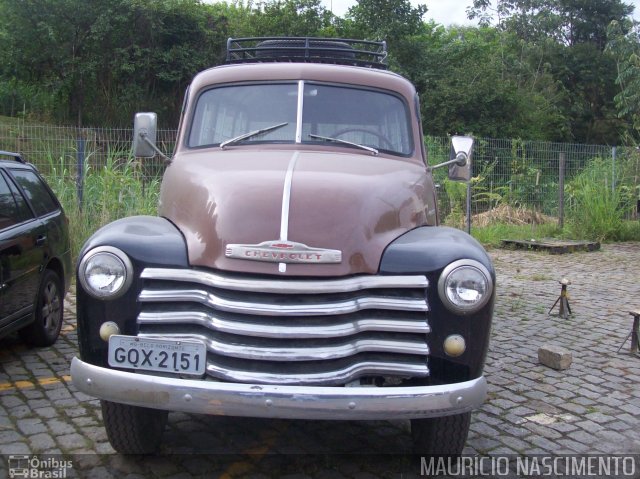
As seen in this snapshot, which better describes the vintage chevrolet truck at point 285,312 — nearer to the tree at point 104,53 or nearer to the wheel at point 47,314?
the wheel at point 47,314

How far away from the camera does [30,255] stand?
5.27 m

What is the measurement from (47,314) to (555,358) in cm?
438

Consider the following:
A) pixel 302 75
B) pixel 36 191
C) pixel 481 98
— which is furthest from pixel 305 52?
pixel 481 98

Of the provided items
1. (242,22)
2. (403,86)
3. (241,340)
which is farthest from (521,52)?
(241,340)

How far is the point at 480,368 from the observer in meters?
3.30

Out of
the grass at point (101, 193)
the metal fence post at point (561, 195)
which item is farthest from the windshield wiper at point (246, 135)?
the metal fence post at point (561, 195)

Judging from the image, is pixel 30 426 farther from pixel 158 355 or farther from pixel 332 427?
pixel 332 427

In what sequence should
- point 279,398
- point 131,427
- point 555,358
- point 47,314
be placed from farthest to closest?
point 47,314
point 555,358
point 131,427
point 279,398

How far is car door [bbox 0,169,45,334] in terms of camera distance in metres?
4.85

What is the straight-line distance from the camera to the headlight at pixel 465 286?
320 cm

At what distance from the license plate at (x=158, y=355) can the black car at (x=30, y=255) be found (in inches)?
82.3

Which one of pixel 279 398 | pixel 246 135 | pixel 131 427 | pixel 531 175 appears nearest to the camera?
pixel 279 398

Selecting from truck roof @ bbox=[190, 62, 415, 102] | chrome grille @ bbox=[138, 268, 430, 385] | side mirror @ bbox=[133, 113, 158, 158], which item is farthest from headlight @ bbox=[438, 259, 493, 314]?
side mirror @ bbox=[133, 113, 158, 158]

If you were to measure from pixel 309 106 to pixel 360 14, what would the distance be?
28.1m
